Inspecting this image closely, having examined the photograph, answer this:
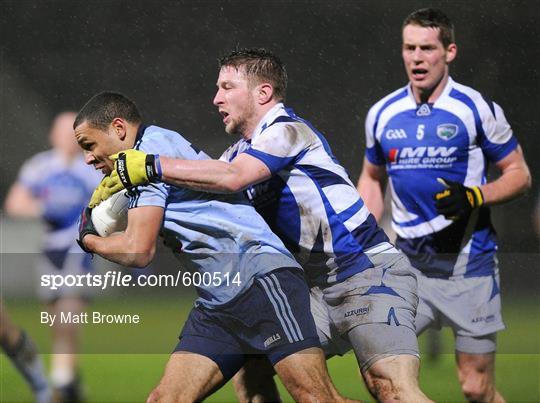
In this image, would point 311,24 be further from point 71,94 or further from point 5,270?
point 5,270

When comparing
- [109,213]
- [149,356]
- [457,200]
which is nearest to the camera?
[109,213]

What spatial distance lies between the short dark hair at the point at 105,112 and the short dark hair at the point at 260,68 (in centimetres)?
45

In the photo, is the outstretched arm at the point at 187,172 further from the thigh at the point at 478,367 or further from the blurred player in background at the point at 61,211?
the blurred player in background at the point at 61,211

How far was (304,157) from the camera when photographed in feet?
12.6

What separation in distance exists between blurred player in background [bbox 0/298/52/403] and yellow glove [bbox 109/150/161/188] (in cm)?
156

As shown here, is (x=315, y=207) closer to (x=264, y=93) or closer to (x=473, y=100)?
(x=264, y=93)

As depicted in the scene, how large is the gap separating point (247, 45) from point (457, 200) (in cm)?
137

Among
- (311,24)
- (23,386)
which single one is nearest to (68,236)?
(23,386)

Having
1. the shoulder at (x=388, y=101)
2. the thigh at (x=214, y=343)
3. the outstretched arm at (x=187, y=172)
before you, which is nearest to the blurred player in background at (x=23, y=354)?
the thigh at (x=214, y=343)

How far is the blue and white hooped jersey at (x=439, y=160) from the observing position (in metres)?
4.51

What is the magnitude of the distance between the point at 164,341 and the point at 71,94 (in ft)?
4.60

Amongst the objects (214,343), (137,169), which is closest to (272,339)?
(214,343)

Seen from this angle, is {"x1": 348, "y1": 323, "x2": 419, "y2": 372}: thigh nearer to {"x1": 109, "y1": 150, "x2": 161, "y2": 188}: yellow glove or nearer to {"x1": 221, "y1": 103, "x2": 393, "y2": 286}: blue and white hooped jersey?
{"x1": 221, "y1": 103, "x2": 393, "y2": 286}: blue and white hooped jersey

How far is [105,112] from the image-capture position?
396 centimetres
